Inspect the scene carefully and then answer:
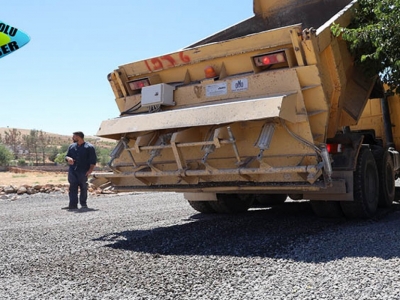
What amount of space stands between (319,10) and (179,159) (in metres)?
3.63

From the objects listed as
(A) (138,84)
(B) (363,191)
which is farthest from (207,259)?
(A) (138,84)

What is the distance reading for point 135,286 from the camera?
321 cm

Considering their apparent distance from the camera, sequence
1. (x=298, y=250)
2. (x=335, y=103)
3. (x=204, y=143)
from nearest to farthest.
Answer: (x=298, y=250), (x=204, y=143), (x=335, y=103)

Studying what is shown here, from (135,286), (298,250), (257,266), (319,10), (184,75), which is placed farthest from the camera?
(319,10)

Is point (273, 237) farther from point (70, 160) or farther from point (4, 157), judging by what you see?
point (4, 157)

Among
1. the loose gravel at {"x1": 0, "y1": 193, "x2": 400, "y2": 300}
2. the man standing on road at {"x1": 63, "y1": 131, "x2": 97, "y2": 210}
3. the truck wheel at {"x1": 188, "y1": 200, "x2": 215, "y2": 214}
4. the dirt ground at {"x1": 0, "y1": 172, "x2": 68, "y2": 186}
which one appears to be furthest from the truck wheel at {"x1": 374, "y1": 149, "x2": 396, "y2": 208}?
the dirt ground at {"x1": 0, "y1": 172, "x2": 68, "y2": 186}

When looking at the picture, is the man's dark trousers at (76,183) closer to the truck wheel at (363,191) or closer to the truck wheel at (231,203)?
the truck wheel at (231,203)

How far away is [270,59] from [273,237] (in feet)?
6.18

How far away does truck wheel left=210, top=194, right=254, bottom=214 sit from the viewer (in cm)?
668

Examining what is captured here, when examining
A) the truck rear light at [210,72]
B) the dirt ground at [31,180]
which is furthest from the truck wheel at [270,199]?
the dirt ground at [31,180]

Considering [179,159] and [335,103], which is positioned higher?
[335,103]

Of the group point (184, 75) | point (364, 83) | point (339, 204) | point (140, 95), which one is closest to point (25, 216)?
point (140, 95)

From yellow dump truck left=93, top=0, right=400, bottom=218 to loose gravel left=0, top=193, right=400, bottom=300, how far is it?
0.50 metres

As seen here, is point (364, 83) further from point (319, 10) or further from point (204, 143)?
point (204, 143)
